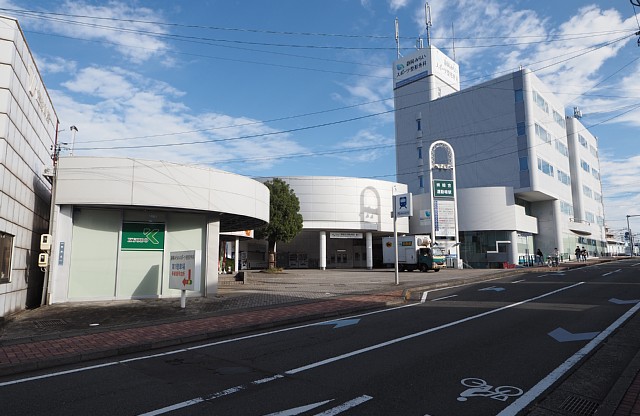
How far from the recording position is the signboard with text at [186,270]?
12.7 metres

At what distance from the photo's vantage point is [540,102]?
55.5 metres

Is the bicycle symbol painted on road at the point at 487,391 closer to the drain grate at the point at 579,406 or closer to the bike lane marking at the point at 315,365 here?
the drain grate at the point at 579,406

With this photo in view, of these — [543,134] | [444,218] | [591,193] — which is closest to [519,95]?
[543,134]

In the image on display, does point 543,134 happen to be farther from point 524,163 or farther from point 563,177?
point 563,177

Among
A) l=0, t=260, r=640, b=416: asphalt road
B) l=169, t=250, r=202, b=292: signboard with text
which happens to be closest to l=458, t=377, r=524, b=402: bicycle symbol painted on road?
l=0, t=260, r=640, b=416: asphalt road

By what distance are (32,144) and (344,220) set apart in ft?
121

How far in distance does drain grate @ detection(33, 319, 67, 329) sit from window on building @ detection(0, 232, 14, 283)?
1465mm

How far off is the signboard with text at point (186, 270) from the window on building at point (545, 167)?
51.2 meters

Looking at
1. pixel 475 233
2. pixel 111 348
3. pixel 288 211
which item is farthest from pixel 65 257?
pixel 475 233

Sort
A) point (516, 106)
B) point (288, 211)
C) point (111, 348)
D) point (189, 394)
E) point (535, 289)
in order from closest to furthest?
point (189, 394) < point (111, 348) < point (535, 289) < point (288, 211) < point (516, 106)

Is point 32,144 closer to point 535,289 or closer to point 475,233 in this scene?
point 535,289

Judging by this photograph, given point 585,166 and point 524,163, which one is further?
point 585,166

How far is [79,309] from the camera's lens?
42.2ft

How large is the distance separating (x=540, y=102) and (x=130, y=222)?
182 ft
